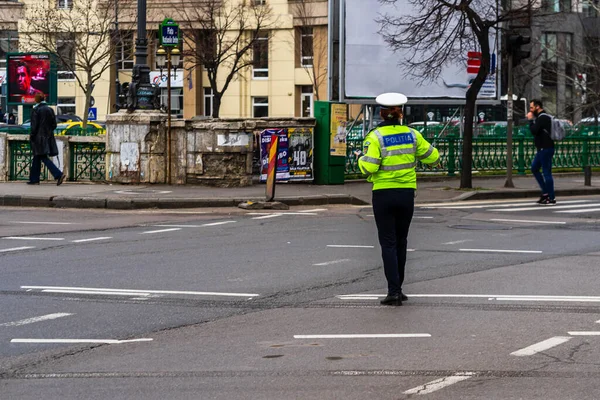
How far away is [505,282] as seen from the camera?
10.8 metres

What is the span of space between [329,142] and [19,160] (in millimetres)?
7061

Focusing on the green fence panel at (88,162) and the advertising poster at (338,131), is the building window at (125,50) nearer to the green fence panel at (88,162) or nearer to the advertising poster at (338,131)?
the green fence panel at (88,162)

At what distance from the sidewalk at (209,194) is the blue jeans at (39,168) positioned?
27 centimetres

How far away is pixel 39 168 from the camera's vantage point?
76.7ft

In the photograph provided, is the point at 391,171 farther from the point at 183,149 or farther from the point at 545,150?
the point at 183,149

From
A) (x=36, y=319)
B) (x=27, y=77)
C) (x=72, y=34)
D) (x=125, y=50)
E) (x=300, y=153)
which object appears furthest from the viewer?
(x=125, y=50)

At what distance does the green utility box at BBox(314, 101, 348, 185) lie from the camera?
23844 mm

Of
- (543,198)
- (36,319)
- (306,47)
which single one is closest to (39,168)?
(543,198)

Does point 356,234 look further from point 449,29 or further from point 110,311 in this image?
point 449,29

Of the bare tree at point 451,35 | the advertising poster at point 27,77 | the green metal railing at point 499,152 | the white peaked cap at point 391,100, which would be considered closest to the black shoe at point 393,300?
the white peaked cap at point 391,100

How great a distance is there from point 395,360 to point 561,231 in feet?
30.4

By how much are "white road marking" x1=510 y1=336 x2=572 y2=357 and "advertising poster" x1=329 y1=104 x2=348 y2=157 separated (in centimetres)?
1614

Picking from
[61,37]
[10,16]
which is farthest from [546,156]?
[10,16]

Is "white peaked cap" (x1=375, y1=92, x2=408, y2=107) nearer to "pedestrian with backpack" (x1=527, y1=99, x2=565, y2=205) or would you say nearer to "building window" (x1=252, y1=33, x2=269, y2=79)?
"pedestrian with backpack" (x1=527, y1=99, x2=565, y2=205)
